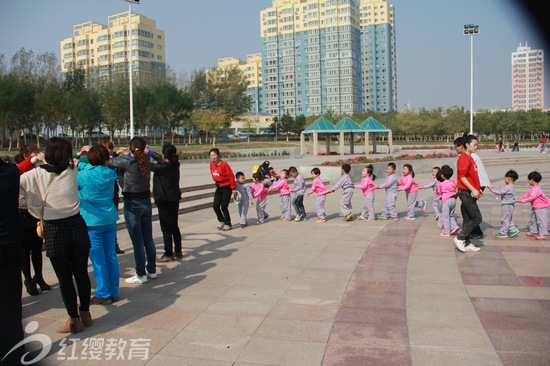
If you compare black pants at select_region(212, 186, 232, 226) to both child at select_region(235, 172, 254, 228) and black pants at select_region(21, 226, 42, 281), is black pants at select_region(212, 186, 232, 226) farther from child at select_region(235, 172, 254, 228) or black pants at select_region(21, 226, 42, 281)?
black pants at select_region(21, 226, 42, 281)

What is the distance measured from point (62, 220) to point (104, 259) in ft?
3.01

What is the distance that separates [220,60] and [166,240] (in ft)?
529

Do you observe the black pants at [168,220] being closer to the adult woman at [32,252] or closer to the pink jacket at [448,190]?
the adult woman at [32,252]

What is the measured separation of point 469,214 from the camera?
771cm

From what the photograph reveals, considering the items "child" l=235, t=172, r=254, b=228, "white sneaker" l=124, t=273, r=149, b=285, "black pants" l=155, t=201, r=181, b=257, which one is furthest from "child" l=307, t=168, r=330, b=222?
"white sneaker" l=124, t=273, r=149, b=285

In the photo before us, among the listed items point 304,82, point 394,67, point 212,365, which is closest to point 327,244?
point 212,365

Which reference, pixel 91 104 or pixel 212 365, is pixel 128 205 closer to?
pixel 212 365

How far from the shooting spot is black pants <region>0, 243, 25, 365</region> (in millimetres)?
3764

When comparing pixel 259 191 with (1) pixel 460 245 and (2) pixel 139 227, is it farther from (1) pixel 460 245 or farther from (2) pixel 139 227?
(2) pixel 139 227

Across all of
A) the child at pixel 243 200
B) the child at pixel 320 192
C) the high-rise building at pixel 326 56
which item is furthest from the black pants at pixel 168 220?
the high-rise building at pixel 326 56

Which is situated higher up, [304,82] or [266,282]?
[304,82]

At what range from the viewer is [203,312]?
512 cm

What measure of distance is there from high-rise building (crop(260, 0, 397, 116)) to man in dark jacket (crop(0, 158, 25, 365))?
405 feet

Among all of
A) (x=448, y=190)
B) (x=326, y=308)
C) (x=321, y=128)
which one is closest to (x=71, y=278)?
(x=326, y=308)
